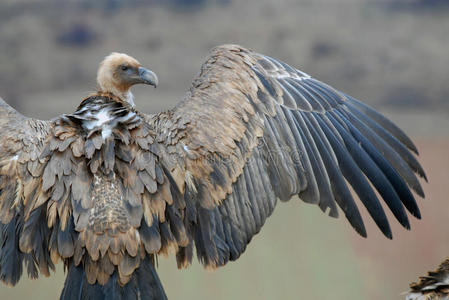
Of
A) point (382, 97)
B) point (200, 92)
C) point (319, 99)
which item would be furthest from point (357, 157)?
point (382, 97)

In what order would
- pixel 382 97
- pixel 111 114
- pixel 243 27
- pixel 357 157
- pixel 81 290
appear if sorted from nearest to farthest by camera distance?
pixel 81 290 < pixel 111 114 < pixel 357 157 < pixel 382 97 < pixel 243 27

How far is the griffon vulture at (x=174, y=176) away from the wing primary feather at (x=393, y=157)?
10 millimetres

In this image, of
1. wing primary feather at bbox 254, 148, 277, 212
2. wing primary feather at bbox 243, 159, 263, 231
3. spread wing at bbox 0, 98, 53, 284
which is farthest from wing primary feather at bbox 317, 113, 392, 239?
spread wing at bbox 0, 98, 53, 284

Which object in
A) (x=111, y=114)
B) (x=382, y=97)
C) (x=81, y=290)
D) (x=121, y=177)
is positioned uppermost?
(x=382, y=97)

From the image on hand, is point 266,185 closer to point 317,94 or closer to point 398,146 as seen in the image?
point 317,94

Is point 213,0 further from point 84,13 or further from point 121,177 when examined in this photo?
point 121,177

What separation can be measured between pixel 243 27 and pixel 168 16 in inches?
62.6

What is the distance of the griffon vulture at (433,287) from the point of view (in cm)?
621

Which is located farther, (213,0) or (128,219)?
(213,0)

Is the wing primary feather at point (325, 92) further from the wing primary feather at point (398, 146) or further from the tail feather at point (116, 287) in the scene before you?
the tail feather at point (116, 287)

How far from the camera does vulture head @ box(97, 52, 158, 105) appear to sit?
794 centimetres

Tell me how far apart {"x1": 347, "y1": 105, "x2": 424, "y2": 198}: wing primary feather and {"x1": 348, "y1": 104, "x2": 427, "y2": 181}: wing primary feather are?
0.05 metres

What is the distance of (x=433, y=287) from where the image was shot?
6.26 metres

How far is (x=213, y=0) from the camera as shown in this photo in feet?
64.0
